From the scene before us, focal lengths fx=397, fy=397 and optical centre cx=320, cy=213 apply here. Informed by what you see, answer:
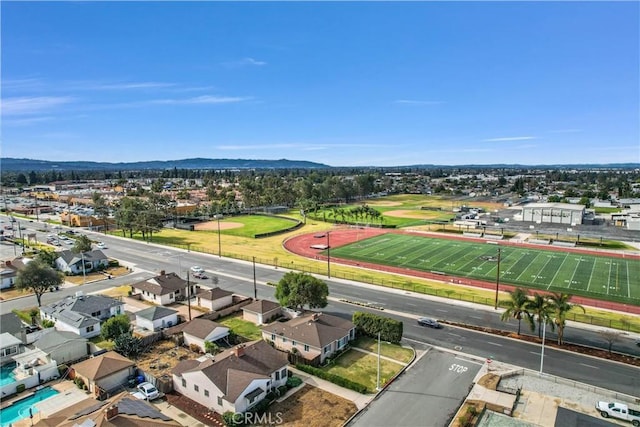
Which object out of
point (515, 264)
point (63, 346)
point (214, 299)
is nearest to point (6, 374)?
point (63, 346)

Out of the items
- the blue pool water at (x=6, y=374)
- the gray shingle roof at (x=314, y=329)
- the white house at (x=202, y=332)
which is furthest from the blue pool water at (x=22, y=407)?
the gray shingle roof at (x=314, y=329)

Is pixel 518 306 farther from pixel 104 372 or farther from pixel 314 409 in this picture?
pixel 104 372

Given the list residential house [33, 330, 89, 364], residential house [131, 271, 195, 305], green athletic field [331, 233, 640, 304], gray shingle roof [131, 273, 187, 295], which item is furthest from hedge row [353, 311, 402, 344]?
green athletic field [331, 233, 640, 304]

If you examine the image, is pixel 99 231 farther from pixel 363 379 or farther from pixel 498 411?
pixel 498 411

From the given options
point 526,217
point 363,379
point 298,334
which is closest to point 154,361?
point 298,334

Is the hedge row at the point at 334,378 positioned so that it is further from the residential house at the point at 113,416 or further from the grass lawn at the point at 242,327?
the residential house at the point at 113,416

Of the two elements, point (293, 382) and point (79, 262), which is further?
point (79, 262)
